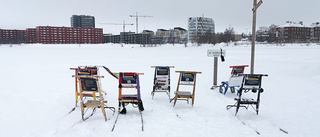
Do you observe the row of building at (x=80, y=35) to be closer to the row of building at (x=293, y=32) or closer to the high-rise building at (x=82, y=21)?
the high-rise building at (x=82, y=21)

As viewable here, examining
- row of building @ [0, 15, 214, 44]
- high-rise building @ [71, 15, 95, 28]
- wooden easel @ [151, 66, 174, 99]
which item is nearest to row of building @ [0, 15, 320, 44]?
row of building @ [0, 15, 214, 44]

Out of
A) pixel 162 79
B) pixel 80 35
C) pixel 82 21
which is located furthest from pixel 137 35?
pixel 162 79

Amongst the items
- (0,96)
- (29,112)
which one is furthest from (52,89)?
(29,112)

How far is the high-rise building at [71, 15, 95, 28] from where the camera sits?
18688cm

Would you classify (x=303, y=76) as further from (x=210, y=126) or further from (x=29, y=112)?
(x=29, y=112)

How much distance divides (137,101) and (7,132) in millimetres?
3352

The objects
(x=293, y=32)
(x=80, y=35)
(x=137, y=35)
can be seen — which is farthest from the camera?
(x=137, y=35)

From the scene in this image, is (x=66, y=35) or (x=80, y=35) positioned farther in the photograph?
(x=80, y=35)

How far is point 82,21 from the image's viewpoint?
188 meters

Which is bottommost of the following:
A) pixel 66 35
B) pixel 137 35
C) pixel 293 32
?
pixel 293 32

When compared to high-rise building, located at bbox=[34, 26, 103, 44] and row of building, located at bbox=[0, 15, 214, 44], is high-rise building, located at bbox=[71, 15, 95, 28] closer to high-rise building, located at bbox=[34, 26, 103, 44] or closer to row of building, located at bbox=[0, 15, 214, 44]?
row of building, located at bbox=[0, 15, 214, 44]

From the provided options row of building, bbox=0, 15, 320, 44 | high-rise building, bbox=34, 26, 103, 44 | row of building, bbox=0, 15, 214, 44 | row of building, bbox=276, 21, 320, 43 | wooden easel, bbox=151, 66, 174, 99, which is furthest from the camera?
row of building, bbox=0, 15, 214, 44

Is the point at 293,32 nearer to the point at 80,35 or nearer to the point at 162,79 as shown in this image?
the point at 80,35

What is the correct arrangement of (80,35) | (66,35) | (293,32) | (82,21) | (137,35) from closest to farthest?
(293,32) → (66,35) → (80,35) → (137,35) → (82,21)
